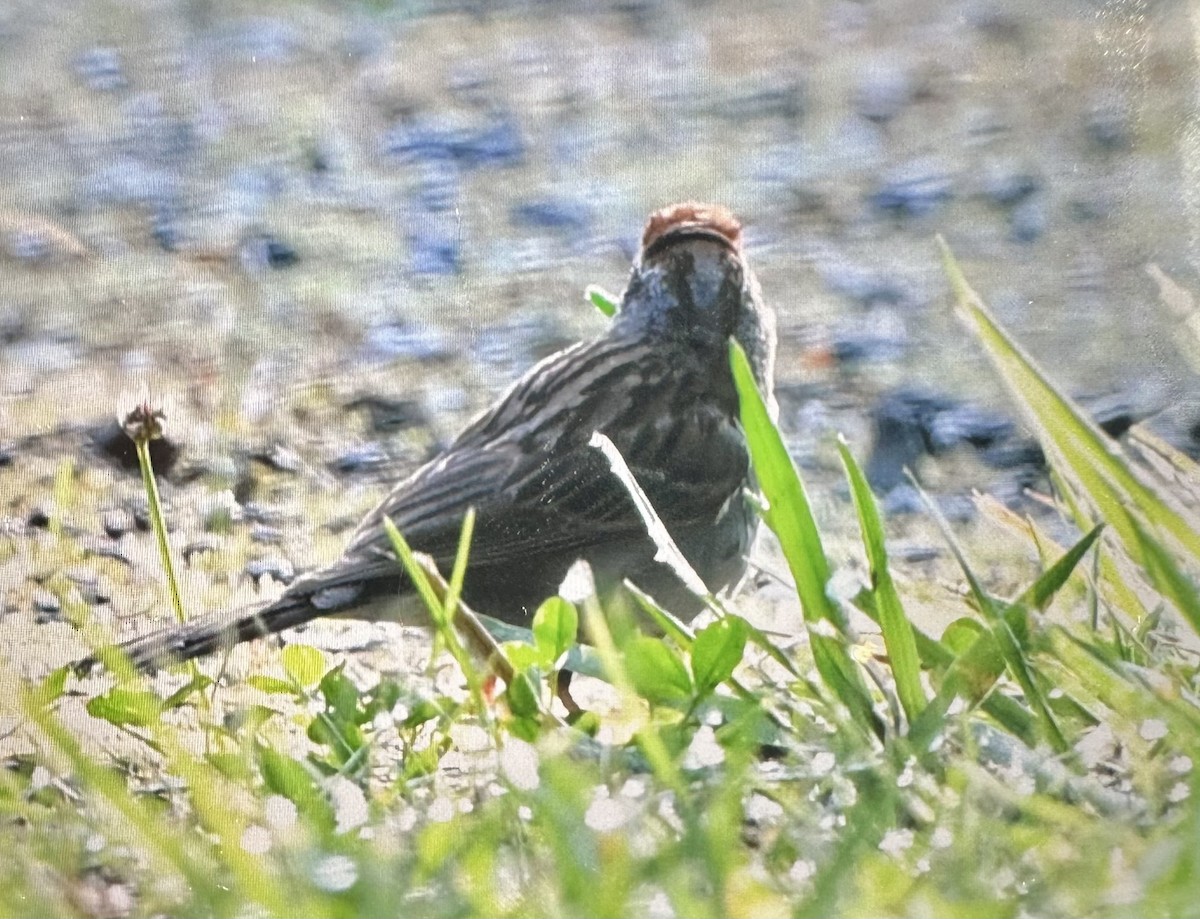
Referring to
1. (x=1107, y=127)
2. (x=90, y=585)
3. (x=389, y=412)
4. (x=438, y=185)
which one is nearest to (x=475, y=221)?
(x=438, y=185)

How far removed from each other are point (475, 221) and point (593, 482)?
0.24 meters

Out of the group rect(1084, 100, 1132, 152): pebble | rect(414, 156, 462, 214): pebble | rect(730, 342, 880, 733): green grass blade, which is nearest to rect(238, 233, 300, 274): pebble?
rect(414, 156, 462, 214): pebble

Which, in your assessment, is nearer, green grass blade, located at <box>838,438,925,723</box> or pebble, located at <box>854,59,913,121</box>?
green grass blade, located at <box>838,438,925,723</box>

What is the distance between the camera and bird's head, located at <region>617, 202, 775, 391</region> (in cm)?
118

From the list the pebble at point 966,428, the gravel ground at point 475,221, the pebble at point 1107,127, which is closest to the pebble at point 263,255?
the gravel ground at point 475,221

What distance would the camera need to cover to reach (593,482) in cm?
116

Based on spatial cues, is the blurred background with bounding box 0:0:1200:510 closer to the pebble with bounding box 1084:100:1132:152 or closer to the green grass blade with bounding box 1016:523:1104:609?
the pebble with bounding box 1084:100:1132:152

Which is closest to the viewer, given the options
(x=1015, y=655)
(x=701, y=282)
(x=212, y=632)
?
(x=1015, y=655)

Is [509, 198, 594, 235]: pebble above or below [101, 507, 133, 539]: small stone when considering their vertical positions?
above

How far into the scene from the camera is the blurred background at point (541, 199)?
1147 mm

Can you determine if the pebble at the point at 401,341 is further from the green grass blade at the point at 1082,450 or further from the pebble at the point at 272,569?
the green grass blade at the point at 1082,450

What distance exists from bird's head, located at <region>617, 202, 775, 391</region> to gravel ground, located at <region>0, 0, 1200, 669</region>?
2cm

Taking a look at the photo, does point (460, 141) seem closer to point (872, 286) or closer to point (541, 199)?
point (541, 199)

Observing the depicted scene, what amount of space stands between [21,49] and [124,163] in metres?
0.13
